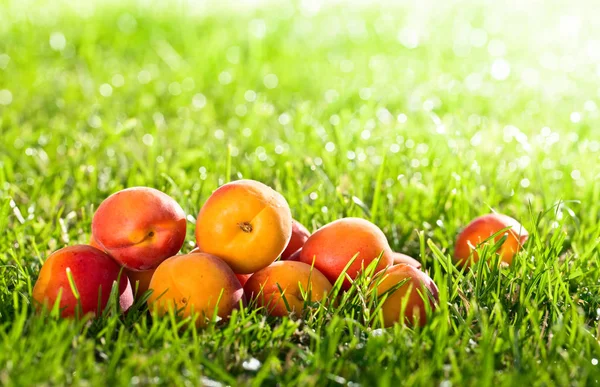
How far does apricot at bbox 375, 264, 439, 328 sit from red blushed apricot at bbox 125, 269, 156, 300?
0.59 meters

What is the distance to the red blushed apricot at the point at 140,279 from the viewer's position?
2.15m

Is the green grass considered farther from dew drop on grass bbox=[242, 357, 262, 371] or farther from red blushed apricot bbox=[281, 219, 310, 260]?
red blushed apricot bbox=[281, 219, 310, 260]

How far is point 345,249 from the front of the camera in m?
2.14

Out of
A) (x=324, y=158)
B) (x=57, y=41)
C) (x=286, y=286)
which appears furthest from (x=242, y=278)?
(x=57, y=41)

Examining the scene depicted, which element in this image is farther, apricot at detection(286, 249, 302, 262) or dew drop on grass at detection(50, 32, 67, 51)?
dew drop on grass at detection(50, 32, 67, 51)

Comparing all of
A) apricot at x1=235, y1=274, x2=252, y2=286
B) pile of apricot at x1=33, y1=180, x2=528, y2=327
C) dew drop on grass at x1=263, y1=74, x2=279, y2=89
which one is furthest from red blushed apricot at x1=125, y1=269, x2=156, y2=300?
→ dew drop on grass at x1=263, y1=74, x2=279, y2=89

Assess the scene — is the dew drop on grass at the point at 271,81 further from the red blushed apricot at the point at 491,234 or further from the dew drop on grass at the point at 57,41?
the red blushed apricot at the point at 491,234

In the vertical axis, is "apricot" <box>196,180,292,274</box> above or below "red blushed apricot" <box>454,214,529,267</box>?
above

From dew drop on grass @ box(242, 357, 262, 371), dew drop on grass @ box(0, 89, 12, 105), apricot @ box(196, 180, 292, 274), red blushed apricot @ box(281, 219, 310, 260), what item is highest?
apricot @ box(196, 180, 292, 274)

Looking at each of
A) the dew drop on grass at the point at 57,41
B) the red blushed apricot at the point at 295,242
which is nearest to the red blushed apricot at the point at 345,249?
the red blushed apricot at the point at 295,242

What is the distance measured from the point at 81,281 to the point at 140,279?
194 millimetres

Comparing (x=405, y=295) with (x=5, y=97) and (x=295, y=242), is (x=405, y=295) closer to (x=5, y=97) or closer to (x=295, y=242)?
(x=295, y=242)

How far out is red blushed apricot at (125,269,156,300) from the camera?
215 cm

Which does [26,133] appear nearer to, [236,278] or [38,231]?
[38,231]
